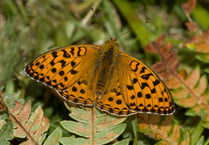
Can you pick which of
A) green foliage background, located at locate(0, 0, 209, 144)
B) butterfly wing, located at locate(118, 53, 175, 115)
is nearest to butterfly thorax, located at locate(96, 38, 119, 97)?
butterfly wing, located at locate(118, 53, 175, 115)

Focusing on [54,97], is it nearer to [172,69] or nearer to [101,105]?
[101,105]

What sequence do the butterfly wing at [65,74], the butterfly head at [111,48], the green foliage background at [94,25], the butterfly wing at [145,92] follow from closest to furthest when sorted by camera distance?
the butterfly wing at [145,92] < the butterfly wing at [65,74] < the butterfly head at [111,48] < the green foliage background at [94,25]

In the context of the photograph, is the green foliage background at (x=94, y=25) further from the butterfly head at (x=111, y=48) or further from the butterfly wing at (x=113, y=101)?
the butterfly wing at (x=113, y=101)

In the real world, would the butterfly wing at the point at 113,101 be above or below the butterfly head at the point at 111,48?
below

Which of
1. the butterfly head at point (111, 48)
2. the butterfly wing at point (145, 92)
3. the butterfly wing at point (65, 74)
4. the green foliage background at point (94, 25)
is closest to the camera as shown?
the butterfly wing at point (145, 92)

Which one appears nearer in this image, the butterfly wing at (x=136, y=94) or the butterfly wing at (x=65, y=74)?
the butterfly wing at (x=136, y=94)

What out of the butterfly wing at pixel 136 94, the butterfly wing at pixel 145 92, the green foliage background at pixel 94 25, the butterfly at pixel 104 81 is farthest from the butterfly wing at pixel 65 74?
the green foliage background at pixel 94 25

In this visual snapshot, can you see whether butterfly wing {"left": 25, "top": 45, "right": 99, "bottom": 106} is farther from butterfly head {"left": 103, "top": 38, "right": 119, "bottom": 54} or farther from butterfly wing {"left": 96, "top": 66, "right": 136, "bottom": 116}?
butterfly head {"left": 103, "top": 38, "right": 119, "bottom": 54}
